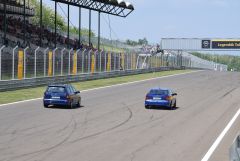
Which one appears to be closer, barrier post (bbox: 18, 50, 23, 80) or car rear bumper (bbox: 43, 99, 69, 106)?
car rear bumper (bbox: 43, 99, 69, 106)

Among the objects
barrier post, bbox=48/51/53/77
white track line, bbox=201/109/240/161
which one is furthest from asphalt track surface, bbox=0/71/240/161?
barrier post, bbox=48/51/53/77

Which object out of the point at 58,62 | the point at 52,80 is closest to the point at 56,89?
the point at 52,80

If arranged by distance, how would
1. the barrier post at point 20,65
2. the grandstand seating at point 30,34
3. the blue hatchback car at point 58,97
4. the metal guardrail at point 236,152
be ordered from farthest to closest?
1. the grandstand seating at point 30,34
2. the barrier post at point 20,65
3. the blue hatchback car at point 58,97
4. the metal guardrail at point 236,152

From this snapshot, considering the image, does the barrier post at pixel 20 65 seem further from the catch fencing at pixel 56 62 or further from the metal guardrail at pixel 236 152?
the metal guardrail at pixel 236 152

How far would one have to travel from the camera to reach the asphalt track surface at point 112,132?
15.2 meters

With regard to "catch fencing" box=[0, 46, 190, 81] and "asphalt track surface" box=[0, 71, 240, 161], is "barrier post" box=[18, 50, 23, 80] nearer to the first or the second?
"catch fencing" box=[0, 46, 190, 81]

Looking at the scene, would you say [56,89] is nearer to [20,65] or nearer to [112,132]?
[112,132]

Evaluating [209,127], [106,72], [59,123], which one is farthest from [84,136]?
[106,72]

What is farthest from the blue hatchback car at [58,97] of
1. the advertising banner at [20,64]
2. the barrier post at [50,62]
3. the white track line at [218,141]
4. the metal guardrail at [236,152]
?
the metal guardrail at [236,152]

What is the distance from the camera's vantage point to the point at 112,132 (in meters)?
20.4

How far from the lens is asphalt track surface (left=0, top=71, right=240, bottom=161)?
15195mm

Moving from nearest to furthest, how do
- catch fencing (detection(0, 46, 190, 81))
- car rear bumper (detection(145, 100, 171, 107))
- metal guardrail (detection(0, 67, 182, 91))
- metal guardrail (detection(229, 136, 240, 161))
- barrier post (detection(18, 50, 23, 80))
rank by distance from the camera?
metal guardrail (detection(229, 136, 240, 161)) → car rear bumper (detection(145, 100, 171, 107)) → metal guardrail (detection(0, 67, 182, 91)) → catch fencing (detection(0, 46, 190, 81)) → barrier post (detection(18, 50, 23, 80))

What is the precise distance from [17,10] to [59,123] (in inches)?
2630

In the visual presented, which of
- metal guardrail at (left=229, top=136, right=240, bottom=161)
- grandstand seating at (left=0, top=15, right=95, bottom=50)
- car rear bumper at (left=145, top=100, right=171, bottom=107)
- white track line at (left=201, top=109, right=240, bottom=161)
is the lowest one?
white track line at (left=201, top=109, right=240, bottom=161)
